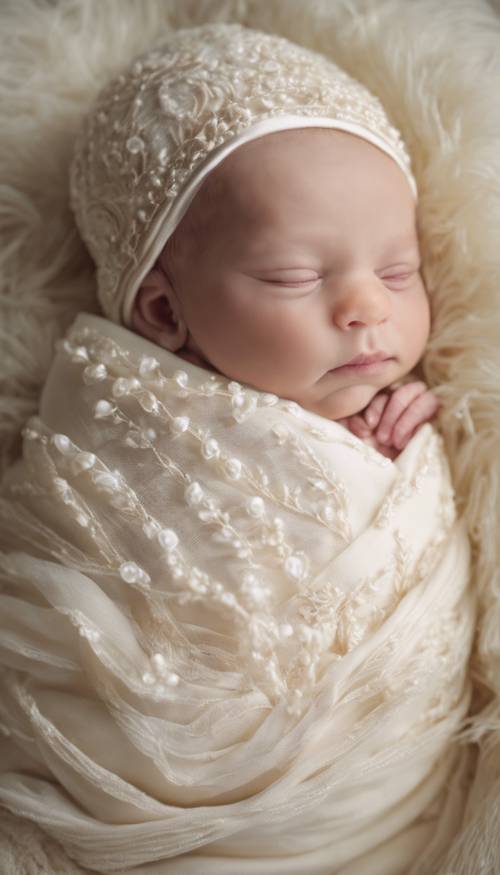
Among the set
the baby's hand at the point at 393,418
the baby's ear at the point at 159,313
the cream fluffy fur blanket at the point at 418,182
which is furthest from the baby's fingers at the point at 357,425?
the baby's ear at the point at 159,313

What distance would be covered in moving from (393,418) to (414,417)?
34 millimetres

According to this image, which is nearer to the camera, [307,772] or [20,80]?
[307,772]

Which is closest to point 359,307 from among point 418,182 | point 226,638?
point 418,182

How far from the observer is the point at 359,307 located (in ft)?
4.46

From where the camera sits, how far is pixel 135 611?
1302mm

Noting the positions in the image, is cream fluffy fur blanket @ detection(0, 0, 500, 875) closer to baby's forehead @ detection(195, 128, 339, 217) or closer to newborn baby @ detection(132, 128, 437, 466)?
newborn baby @ detection(132, 128, 437, 466)

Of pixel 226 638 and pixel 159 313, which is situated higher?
pixel 159 313

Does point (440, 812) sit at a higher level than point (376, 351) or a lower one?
lower

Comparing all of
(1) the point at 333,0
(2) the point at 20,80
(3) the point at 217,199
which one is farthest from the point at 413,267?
(2) the point at 20,80

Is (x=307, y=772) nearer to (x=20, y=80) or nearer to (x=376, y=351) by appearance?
(x=376, y=351)

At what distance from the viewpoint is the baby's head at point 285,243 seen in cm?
137

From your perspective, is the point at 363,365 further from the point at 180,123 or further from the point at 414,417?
the point at 180,123

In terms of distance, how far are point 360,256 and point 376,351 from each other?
142 mm

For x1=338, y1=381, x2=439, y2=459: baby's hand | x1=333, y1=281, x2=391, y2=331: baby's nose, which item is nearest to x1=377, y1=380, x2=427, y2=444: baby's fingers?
x1=338, y1=381, x2=439, y2=459: baby's hand
